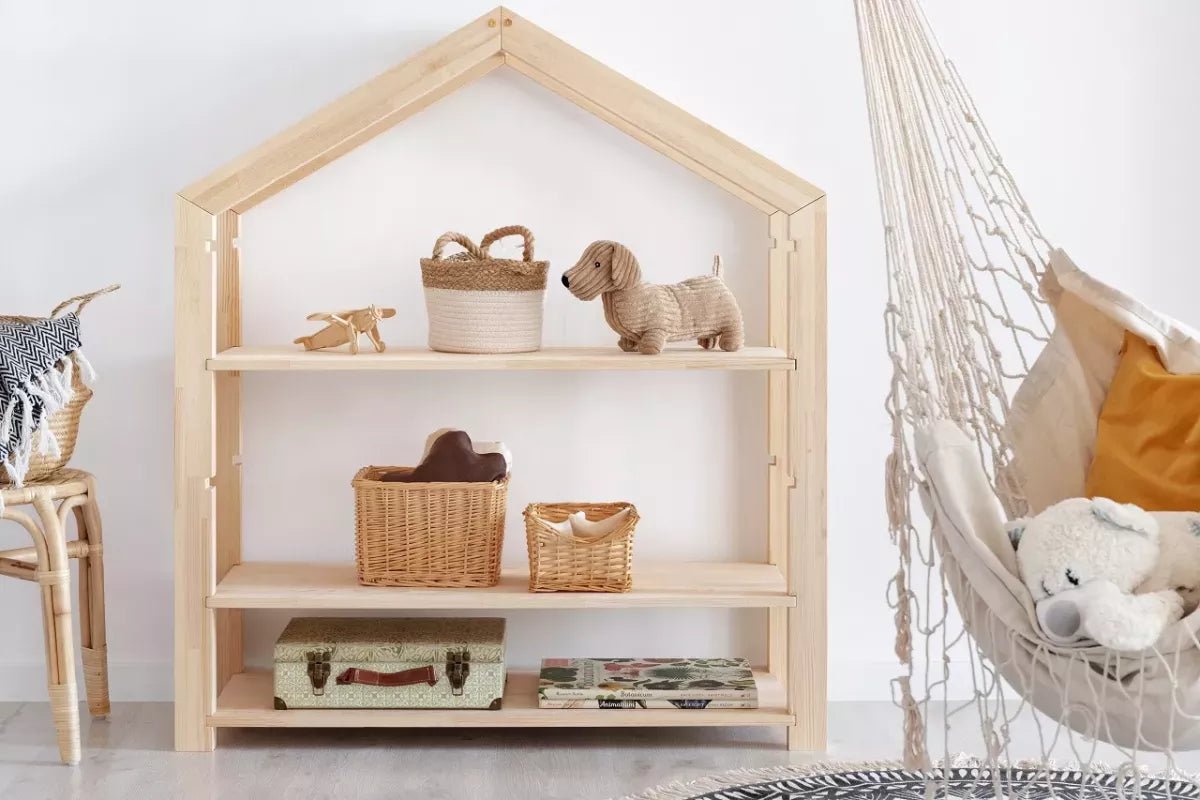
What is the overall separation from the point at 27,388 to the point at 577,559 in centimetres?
90

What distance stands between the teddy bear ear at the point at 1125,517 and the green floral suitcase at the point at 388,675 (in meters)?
1.10

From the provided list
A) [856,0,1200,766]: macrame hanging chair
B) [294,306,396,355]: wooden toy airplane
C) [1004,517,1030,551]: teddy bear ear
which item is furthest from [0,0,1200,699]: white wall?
[1004,517,1030,551]: teddy bear ear

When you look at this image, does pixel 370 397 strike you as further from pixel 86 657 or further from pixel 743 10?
pixel 743 10

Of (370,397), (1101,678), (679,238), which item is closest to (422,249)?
(370,397)

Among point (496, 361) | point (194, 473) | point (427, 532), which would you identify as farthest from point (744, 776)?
point (194, 473)

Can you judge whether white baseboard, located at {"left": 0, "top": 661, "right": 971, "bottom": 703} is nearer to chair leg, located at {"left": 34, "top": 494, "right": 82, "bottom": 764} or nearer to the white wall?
the white wall

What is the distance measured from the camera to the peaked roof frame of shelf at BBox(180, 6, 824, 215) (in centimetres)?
215

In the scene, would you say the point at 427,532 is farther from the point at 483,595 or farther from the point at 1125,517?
the point at 1125,517

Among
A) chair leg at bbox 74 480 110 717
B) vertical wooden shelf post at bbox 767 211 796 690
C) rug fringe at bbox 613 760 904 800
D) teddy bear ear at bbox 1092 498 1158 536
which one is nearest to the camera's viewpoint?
teddy bear ear at bbox 1092 498 1158 536

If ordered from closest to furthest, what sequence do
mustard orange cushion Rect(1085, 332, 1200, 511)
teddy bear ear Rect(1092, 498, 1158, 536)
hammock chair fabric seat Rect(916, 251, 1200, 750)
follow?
hammock chair fabric seat Rect(916, 251, 1200, 750), teddy bear ear Rect(1092, 498, 1158, 536), mustard orange cushion Rect(1085, 332, 1200, 511)

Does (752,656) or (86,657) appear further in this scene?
(752,656)

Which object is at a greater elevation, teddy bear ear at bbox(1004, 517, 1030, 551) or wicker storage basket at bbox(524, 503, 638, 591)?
teddy bear ear at bbox(1004, 517, 1030, 551)

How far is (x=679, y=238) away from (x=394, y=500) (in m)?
0.73

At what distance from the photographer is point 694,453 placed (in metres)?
2.52
